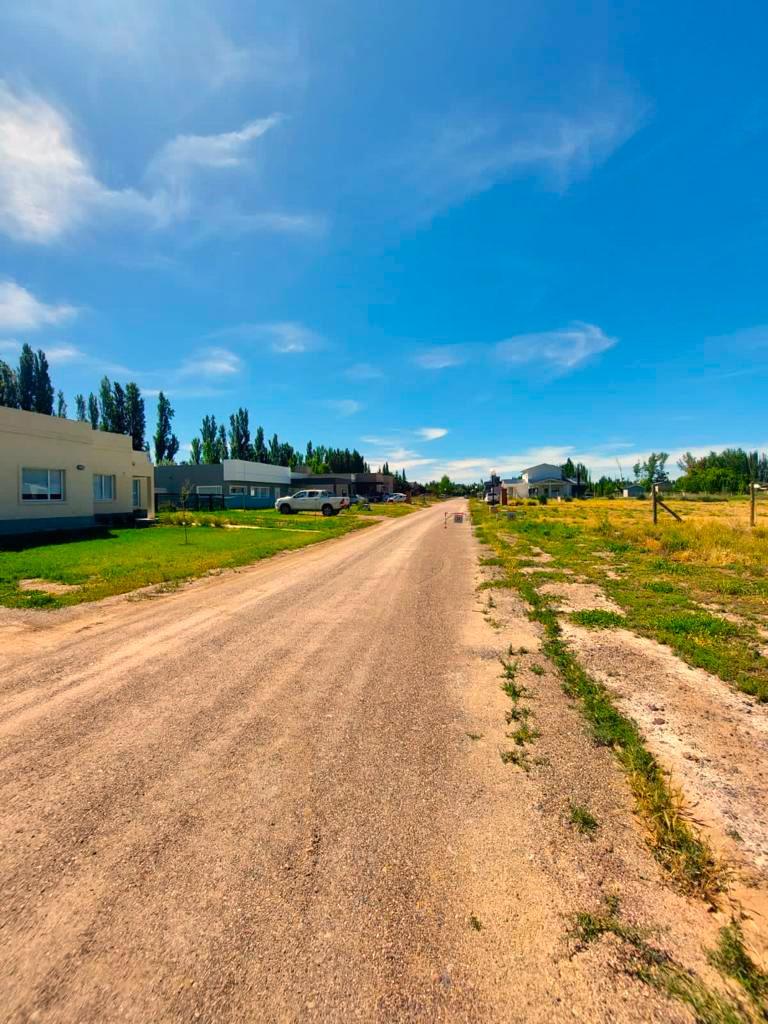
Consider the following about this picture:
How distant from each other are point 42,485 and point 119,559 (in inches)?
362

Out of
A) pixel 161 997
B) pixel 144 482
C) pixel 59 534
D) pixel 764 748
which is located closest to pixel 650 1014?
pixel 161 997

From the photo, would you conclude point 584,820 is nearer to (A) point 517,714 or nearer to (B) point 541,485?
(A) point 517,714

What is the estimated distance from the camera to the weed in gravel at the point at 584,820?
2719 mm

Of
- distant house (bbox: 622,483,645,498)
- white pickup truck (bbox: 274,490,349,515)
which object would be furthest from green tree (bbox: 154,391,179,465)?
distant house (bbox: 622,483,645,498)

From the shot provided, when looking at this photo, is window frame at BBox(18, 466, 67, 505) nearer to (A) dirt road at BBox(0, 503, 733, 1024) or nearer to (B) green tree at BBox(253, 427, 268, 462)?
(A) dirt road at BBox(0, 503, 733, 1024)

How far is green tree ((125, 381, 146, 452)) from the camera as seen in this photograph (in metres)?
63.2

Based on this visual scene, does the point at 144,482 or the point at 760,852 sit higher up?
the point at 144,482

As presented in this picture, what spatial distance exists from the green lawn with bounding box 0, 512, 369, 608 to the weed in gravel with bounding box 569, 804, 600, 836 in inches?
349

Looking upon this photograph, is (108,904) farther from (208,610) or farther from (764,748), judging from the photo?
(208,610)

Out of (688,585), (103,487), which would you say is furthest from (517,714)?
(103,487)

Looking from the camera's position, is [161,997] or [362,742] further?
[362,742]

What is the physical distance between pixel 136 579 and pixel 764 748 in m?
10.9

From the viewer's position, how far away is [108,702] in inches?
177

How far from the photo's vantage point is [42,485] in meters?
18.7
